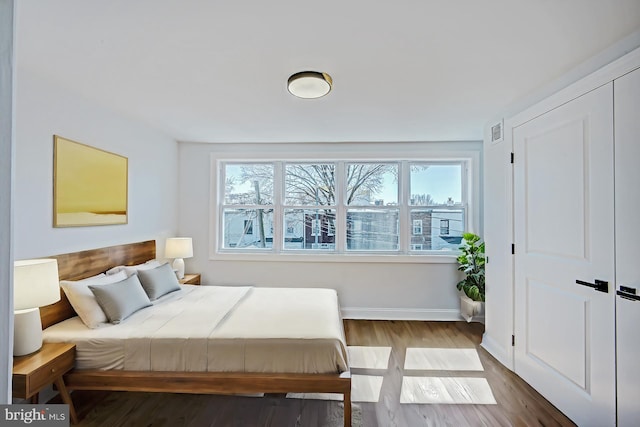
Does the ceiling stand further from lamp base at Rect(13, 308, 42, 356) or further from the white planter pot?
the white planter pot

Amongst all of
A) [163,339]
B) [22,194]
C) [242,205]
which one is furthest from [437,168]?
[22,194]

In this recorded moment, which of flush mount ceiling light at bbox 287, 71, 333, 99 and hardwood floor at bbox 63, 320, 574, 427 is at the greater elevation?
flush mount ceiling light at bbox 287, 71, 333, 99

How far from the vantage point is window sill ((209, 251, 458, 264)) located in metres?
3.95

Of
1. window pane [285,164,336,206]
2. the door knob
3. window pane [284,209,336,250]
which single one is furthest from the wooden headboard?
the door knob

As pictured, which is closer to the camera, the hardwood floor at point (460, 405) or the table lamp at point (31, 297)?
the table lamp at point (31, 297)

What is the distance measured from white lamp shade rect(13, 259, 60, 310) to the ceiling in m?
1.32

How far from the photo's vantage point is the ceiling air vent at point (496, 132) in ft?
9.41

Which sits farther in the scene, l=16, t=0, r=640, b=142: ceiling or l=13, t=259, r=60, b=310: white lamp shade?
l=13, t=259, r=60, b=310: white lamp shade

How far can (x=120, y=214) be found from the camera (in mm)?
2992

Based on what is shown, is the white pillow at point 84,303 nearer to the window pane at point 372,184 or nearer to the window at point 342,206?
the window at point 342,206

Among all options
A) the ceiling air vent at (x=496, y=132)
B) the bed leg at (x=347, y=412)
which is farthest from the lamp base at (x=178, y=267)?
the ceiling air vent at (x=496, y=132)

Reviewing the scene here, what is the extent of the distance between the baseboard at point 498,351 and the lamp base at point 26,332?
3.65 metres

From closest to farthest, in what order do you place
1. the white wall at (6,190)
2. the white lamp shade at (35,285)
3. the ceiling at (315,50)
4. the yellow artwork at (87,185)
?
the white wall at (6,190), the ceiling at (315,50), the white lamp shade at (35,285), the yellow artwork at (87,185)

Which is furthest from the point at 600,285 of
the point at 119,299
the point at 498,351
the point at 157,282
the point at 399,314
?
the point at 157,282
